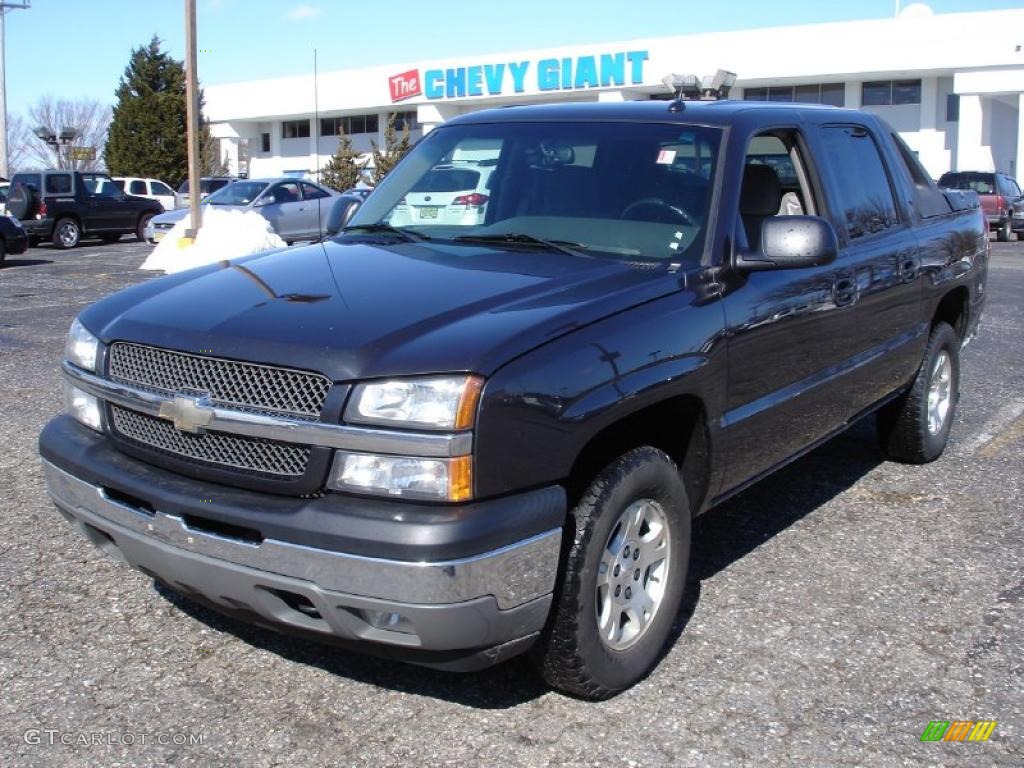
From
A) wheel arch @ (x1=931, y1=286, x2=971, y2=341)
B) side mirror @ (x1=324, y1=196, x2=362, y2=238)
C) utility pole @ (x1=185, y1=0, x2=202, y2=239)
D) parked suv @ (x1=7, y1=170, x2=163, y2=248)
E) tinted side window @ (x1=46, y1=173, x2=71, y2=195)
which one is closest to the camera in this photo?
side mirror @ (x1=324, y1=196, x2=362, y2=238)

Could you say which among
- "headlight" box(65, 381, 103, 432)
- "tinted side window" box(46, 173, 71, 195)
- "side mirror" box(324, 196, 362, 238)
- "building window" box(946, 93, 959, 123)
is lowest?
"headlight" box(65, 381, 103, 432)

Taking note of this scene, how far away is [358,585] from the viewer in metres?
2.91

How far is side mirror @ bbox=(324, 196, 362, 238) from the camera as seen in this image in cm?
504

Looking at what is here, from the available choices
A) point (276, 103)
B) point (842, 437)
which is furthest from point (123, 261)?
point (276, 103)

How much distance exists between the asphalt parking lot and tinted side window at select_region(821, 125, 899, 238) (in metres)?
1.39

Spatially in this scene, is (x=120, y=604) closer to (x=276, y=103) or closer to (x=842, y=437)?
(x=842, y=437)

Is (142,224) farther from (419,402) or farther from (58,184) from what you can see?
(419,402)

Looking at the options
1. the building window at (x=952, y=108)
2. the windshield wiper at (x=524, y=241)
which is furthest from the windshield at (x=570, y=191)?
the building window at (x=952, y=108)

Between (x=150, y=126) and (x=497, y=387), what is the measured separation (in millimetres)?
54758

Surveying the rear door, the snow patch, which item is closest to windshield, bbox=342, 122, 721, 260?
the rear door

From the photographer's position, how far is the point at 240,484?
3162mm

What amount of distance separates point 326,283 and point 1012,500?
3786 millimetres

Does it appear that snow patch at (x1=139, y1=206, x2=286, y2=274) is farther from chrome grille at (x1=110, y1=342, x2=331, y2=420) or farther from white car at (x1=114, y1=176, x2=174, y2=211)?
chrome grille at (x1=110, y1=342, x2=331, y2=420)

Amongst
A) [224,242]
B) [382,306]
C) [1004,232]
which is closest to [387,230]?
[382,306]
